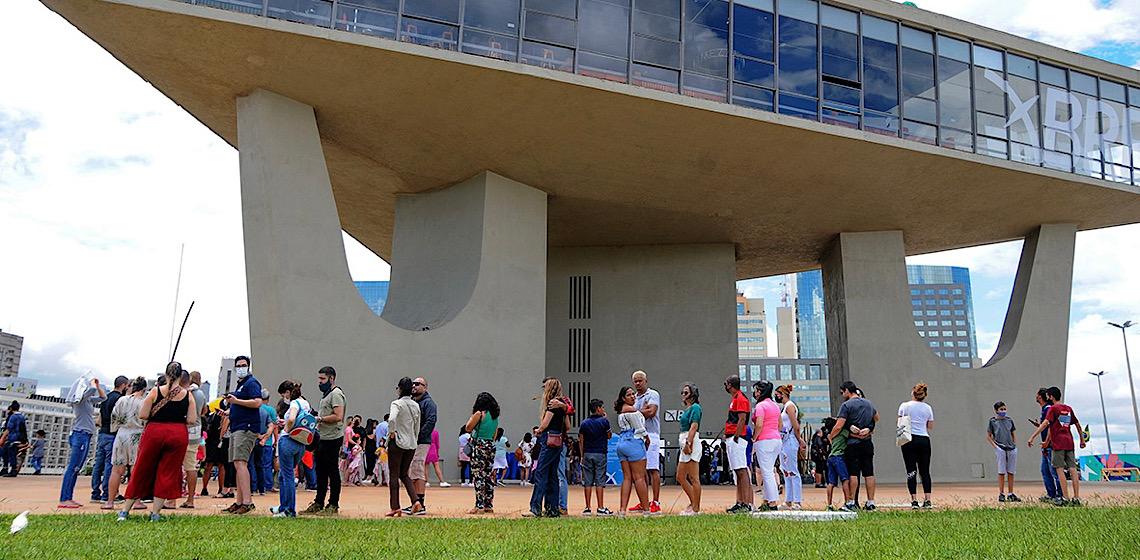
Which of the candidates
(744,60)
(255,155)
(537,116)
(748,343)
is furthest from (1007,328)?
(748,343)

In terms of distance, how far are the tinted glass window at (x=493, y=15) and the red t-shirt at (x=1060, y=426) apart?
37.8ft

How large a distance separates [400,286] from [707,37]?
31.0 ft

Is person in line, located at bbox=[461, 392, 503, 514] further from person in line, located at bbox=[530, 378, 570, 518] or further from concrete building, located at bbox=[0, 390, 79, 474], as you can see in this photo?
concrete building, located at bbox=[0, 390, 79, 474]

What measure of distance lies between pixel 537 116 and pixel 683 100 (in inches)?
120

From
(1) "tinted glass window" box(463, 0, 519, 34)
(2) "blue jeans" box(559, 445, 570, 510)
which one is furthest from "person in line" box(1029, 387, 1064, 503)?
(1) "tinted glass window" box(463, 0, 519, 34)

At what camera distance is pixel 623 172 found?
66.5 ft

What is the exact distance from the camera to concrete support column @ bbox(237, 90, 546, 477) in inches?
635

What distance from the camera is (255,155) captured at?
53.8 feet

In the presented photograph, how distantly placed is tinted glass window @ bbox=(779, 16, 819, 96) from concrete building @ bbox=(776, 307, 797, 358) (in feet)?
550

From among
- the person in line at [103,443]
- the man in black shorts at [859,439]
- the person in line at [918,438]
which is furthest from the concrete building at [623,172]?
the man in black shorts at [859,439]

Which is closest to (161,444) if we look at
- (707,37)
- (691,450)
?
(691,450)

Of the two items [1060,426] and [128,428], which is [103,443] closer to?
[128,428]

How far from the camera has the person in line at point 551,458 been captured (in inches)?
360

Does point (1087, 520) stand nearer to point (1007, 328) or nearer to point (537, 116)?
point (537, 116)
